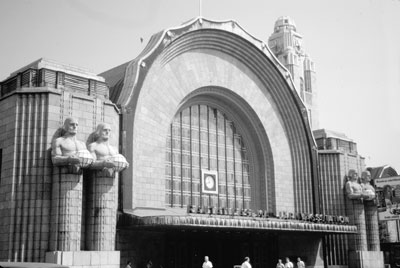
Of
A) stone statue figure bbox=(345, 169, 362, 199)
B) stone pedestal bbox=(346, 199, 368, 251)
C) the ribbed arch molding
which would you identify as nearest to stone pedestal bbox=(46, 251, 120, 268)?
the ribbed arch molding

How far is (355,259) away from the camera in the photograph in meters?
36.2

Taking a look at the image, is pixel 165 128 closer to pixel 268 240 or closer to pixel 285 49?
pixel 268 240

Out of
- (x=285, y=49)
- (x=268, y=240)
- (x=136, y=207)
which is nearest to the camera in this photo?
(x=136, y=207)

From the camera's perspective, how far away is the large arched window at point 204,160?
32031mm

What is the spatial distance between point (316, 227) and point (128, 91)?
14078mm

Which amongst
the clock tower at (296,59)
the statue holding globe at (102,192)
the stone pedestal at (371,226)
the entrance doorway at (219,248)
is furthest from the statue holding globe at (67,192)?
the clock tower at (296,59)

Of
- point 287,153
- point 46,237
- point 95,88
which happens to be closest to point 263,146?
point 287,153

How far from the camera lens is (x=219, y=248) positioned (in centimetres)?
3180

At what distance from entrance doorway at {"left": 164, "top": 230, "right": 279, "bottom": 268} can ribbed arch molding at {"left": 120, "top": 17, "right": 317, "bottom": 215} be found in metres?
2.44

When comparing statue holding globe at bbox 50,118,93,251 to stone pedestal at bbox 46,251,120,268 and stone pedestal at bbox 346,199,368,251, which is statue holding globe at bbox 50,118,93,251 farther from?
stone pedestal at bbox 346,199,368,251

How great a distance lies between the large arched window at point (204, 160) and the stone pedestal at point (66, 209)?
856cm

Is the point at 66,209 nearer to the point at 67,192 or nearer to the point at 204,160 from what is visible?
the point at 67,192

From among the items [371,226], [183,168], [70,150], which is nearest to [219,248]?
[183,168]

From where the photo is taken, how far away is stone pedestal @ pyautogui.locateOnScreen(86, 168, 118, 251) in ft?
78.8
